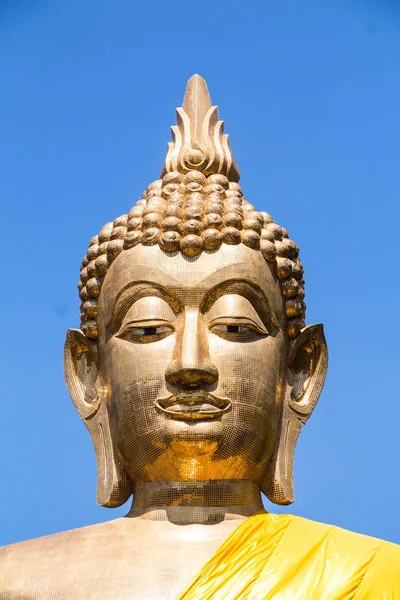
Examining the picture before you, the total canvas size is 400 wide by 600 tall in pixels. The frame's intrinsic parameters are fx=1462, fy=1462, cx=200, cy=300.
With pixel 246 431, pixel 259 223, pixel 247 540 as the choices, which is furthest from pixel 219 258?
pixel 247 540

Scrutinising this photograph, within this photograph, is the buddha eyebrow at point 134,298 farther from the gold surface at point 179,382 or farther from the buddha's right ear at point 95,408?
the buddha's right ear at point 95,408

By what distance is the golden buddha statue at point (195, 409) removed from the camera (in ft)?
35.9

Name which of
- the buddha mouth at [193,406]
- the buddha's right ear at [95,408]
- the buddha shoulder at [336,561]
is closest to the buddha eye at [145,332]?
the buddha mouth at [193,406]

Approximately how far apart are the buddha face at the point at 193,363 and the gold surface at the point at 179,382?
0.5 inches

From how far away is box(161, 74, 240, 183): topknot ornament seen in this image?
12.9 m

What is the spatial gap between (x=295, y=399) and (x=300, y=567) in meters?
2.08

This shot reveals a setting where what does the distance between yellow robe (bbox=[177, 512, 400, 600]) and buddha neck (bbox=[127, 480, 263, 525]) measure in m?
0.48

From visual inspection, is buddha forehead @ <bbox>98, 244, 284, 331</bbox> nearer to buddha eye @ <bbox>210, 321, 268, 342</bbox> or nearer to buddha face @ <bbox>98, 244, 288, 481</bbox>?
buddha face @ <bbox>98, 244, 288, 481</bbox>

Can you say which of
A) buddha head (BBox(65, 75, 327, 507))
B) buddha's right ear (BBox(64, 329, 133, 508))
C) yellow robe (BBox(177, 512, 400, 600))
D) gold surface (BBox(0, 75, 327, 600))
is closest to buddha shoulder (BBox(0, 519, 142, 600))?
gold surface (BBox(0, 75, 327, 600))

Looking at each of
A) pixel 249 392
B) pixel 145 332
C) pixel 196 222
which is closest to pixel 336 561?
pixel 249 392

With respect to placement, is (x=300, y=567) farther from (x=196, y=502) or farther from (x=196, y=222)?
(x=196, y=222)

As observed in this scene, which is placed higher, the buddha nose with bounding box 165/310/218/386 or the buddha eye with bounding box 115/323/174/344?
the buddha eye with bounding box 115/323/174/344

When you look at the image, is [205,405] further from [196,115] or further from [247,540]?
[196,115]

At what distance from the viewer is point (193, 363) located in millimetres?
11477
